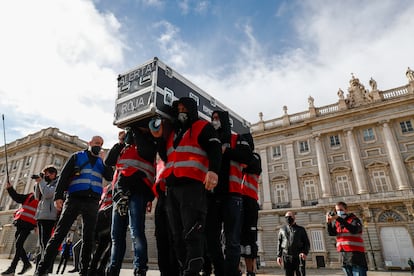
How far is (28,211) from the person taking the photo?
5906mm

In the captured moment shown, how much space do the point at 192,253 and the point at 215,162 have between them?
0.87 metres

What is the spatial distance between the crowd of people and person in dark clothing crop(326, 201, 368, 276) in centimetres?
261


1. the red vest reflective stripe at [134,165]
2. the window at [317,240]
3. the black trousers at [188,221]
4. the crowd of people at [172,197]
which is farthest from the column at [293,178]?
the black trousers at [188,221]

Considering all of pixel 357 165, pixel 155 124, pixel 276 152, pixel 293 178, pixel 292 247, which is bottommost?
pixel 292 247

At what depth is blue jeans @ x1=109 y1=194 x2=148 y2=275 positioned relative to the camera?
286cm

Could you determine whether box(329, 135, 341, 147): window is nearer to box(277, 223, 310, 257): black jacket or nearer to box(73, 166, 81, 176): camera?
box(277, 223, 310, 257): black jacket

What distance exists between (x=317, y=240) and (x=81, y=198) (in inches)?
862

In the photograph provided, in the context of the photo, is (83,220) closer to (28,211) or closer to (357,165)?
(28,211)

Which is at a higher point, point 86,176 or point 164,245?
point 86,176

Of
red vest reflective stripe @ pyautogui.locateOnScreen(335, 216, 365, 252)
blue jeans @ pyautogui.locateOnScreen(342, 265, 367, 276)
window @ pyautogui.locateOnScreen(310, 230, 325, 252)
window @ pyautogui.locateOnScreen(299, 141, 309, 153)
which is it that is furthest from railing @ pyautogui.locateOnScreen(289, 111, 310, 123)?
blue jeans @ pyautogui.locateOnScreen(342, 265, 367, 276)

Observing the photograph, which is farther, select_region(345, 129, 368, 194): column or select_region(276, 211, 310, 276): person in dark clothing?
select_region(345, 129, 368, 194): column

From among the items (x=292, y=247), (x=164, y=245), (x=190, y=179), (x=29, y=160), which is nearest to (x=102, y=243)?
(x=164, y=245)

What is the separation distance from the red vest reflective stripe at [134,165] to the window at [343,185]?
2261cm

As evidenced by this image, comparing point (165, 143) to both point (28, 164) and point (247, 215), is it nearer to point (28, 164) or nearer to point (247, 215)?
point (247, 215)
